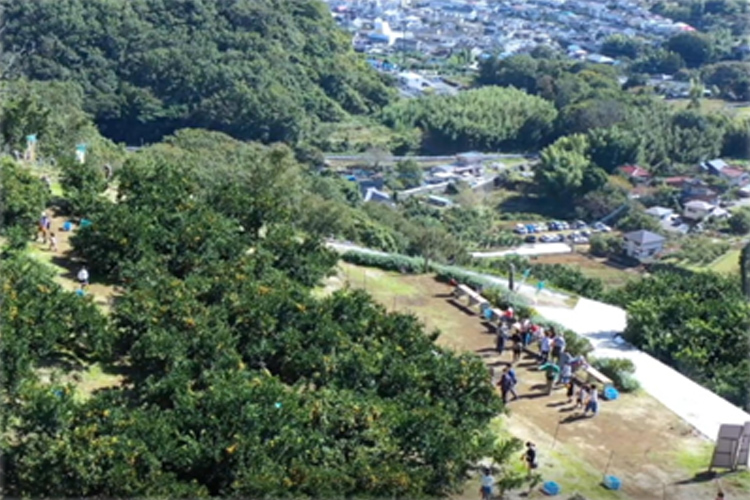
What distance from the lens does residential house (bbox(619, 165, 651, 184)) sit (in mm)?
57406

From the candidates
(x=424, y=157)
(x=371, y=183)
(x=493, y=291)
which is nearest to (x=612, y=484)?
(x=493, y=291)

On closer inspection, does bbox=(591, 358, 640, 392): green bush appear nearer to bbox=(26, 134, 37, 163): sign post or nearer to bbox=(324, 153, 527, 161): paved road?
bbox=(26, 134, 37, 163): sign post

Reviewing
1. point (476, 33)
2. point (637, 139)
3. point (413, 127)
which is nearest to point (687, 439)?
point (637, 139)

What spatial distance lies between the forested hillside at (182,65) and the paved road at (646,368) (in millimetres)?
39768

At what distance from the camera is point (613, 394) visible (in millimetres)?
17203

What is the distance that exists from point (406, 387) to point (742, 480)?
4307 millimetres

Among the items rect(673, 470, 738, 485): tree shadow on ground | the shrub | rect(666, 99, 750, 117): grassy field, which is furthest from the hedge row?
rect(666, 99, 750, 117): grassy field

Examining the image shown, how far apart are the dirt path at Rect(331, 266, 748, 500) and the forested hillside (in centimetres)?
4425

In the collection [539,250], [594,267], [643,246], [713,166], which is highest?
[713,166]

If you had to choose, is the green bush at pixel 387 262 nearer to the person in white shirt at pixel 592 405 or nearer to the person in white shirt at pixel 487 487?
the person in white shirt at pixel 592 405

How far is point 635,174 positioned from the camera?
5766 centimetres

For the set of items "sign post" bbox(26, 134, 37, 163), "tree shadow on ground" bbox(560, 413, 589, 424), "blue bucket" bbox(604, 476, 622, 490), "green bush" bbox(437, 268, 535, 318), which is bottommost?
"blue bucket" bbox(604, 476, 622, 490)

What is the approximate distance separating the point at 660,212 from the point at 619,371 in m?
36.7

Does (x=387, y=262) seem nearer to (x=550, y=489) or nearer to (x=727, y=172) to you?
(x=550, y=489)
